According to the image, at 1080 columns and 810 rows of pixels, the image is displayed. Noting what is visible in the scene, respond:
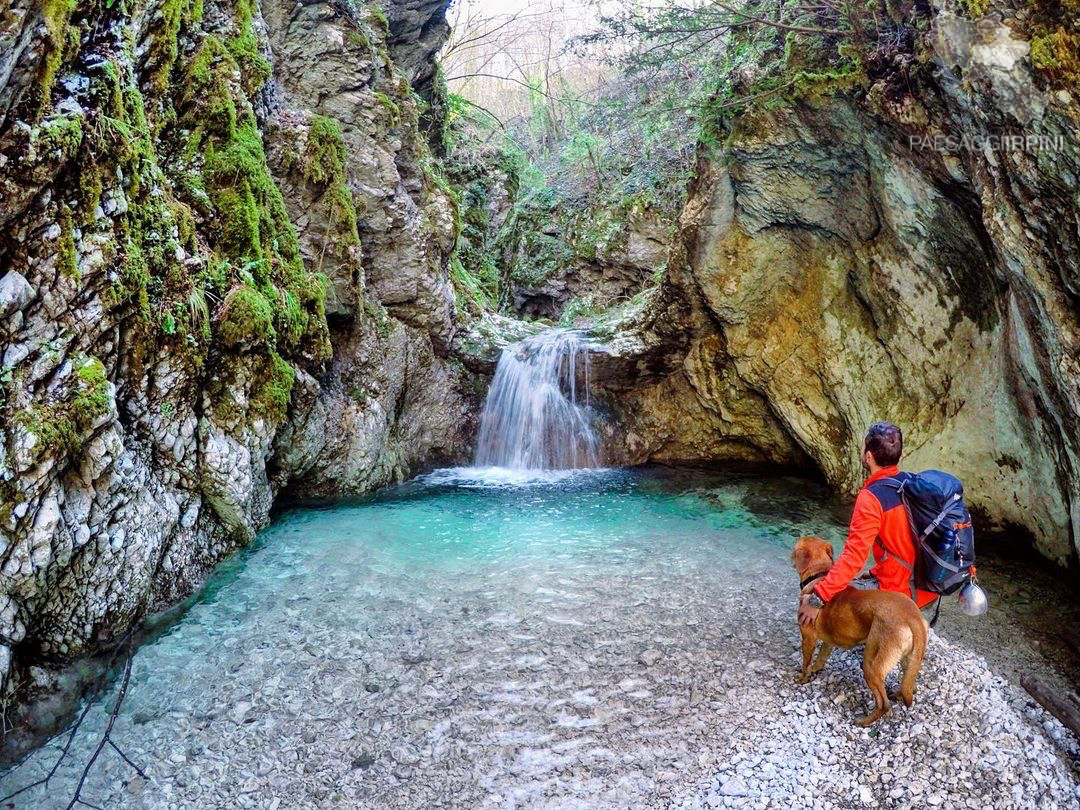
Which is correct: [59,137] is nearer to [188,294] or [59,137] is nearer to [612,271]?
[188,294]

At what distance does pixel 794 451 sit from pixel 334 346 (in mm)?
8149

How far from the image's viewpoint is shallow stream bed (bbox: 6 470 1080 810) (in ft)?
10.9

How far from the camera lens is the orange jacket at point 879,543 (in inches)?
141

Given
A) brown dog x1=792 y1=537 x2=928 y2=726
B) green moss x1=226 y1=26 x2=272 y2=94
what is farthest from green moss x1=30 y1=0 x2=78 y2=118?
brown dog x1=792 y1=537 x2=928 y2=726

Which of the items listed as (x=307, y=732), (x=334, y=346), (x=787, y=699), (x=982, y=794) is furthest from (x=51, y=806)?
(x=334, y=346)

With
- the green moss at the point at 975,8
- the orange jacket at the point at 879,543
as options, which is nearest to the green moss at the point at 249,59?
the green moss at the point at 975,8

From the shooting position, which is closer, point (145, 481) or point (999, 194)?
point (999, 194)

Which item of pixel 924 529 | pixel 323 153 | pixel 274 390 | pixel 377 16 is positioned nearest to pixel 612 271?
pixel 377 16

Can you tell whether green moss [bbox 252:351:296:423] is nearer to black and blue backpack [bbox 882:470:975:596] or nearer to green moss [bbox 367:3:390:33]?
black and blue backpack [bbox 882:470:975:596]

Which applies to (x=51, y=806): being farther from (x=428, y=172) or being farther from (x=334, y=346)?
(x=428, y=172)

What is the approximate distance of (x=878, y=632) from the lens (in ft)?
10.9

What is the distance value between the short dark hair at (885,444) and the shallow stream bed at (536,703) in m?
1.30

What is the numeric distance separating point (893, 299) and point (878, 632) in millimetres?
5787

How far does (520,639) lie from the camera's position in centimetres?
492
